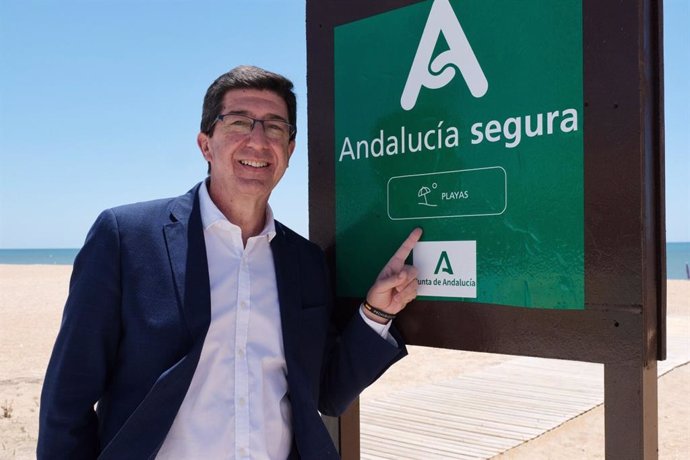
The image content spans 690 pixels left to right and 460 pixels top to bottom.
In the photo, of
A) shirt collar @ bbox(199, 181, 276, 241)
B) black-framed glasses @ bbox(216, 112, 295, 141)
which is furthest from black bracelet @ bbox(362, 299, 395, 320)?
black-framed glasses @ bbox(216, 112, 295, 141)

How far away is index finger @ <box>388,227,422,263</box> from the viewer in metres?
2.42

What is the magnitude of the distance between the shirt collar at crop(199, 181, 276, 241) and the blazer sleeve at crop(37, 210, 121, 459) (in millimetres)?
330

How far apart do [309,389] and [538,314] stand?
797mm

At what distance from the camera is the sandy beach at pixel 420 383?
5.20 metres

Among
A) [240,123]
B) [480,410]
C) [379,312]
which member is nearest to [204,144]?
[240,123]

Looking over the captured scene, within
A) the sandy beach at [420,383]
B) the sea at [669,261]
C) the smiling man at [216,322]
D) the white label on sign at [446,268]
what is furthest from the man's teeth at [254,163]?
the sea at [669,261]

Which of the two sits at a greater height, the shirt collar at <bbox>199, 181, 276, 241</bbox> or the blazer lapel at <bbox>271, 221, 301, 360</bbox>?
the shirt collar at <bbox>199, 181, 276, 241</bbox>

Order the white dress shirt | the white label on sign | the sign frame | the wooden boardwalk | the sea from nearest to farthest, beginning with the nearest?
the sign frame → the white dress shirt → the white label on sign → the wooden boardwalk → the sea

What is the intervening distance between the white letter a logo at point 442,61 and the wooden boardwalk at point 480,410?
3.18 meters

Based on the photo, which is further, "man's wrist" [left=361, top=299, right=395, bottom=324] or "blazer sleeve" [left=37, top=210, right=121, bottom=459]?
"man's wrist" [left=361, top=299, right=395, bottom=324]

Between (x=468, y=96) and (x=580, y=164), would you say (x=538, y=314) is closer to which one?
(x=580, y=164)

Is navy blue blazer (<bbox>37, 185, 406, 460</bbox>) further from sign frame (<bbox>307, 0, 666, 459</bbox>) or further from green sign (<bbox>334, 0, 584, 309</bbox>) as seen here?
sign frame (<bbox>307, 0, 666, 459</bbox>)

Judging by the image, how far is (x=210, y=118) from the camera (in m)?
2.33

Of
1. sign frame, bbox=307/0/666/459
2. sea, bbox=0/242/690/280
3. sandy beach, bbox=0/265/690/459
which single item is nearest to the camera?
sign frame, bbox=307/0/666/459
